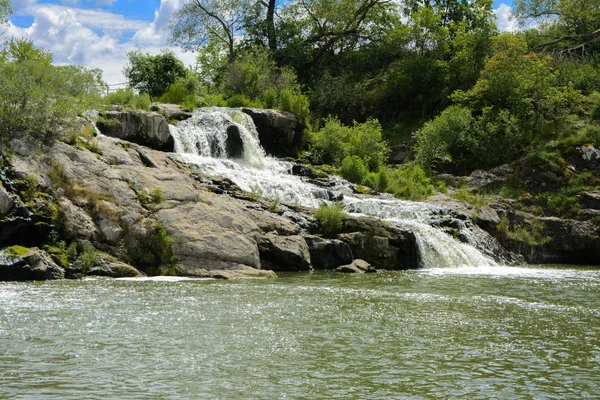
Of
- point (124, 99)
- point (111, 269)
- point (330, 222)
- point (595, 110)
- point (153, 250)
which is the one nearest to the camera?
point (111, 269)

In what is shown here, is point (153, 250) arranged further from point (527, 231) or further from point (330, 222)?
point (527, 231)

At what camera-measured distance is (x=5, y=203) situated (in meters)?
20.0

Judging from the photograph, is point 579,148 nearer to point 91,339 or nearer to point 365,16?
point 365,16

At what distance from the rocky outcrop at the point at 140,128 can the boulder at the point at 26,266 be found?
39.1 feet

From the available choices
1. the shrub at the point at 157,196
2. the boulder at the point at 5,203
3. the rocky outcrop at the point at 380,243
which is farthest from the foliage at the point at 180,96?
the boulder at the point at 5,203

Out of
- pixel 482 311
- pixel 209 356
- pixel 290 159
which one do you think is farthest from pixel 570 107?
pixel 209 356

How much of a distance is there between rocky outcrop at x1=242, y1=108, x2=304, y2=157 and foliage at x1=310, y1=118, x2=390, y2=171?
1231 millimetres

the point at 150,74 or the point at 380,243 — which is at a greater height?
the point at 150,74

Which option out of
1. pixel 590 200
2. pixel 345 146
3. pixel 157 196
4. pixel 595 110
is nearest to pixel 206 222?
pixel 157 196

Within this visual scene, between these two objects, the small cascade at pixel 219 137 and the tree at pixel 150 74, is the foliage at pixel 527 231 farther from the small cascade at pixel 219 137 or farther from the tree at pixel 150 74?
the tree at pixel 150 74

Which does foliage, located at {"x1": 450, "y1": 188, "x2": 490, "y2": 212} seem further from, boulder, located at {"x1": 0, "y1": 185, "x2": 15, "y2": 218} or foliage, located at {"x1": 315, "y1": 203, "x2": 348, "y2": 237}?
boulder, located at {"x1": 0, "y1": 185, "x2": 15, "y2": 218}

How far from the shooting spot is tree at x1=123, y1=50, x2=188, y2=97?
42.2 metres

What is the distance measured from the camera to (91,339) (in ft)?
37.0

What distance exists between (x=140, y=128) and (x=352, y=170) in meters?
11.3
